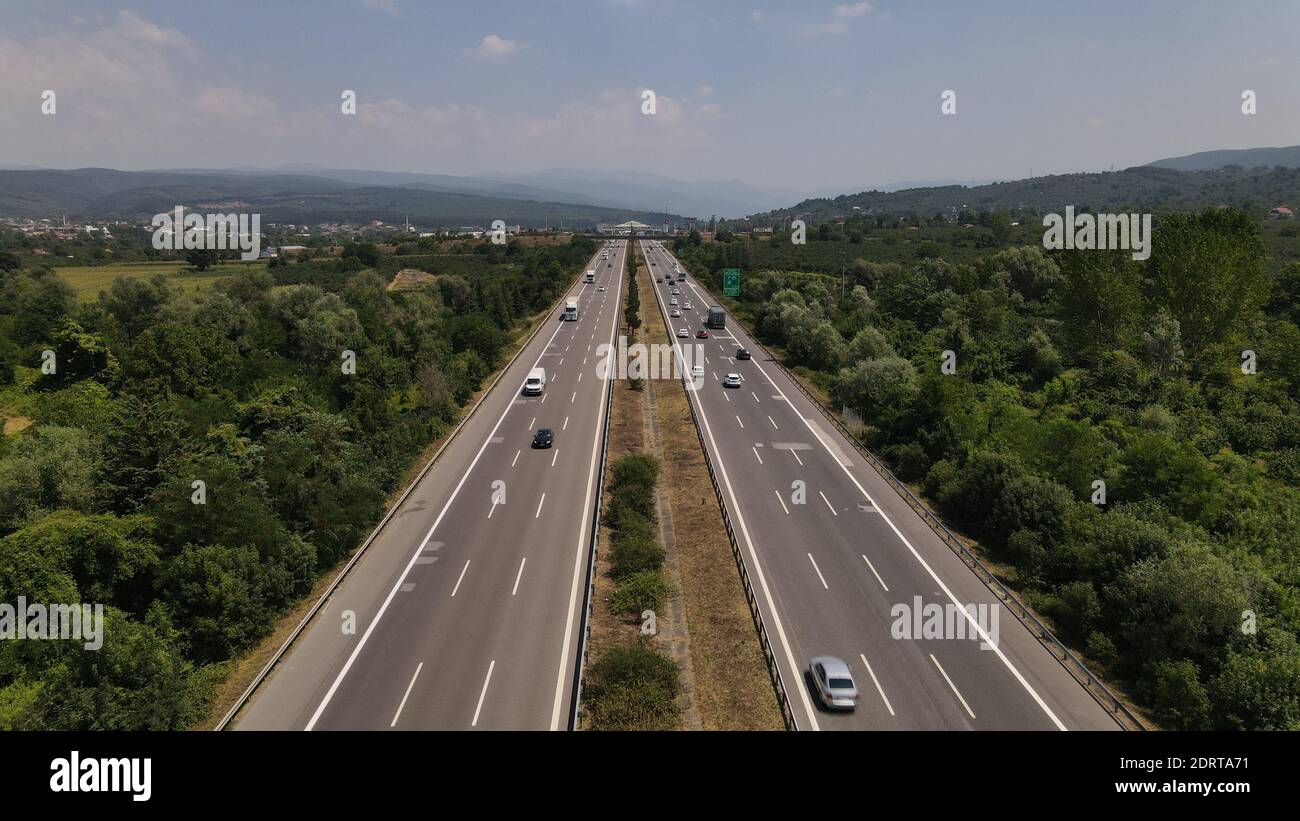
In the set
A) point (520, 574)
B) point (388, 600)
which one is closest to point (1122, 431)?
point (520, 574)

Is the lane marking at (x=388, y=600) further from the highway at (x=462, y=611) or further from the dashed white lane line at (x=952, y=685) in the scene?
the dashed white lane line at (x=952, y=685)

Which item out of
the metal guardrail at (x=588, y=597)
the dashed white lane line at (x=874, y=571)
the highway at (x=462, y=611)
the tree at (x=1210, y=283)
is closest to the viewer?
the metal guardrail at (x=588, y=597)

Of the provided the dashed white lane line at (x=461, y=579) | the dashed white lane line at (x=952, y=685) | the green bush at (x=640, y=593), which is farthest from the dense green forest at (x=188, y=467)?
the dashed white lane line at (x=952, y=685)

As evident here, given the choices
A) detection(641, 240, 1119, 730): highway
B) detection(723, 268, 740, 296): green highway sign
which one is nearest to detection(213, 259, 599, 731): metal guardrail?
detection(641, 240, 1119, 730): highway

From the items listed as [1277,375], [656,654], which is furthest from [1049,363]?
[656,654]

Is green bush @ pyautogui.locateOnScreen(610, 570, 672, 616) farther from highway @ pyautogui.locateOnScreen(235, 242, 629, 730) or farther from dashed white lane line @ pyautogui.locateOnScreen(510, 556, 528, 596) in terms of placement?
dashed white lane line @ pyautogui.locateOnScreen(510, 556, 528, 596)

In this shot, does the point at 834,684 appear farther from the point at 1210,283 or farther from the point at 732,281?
the point at 732,281
